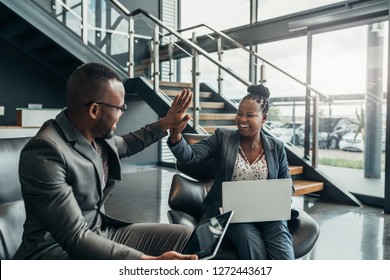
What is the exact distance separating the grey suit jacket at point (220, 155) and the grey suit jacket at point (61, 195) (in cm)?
75

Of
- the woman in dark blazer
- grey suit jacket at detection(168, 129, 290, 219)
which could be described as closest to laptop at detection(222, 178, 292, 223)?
the woman in dark blazer

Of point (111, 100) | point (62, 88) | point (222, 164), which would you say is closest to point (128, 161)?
point (62, 88)

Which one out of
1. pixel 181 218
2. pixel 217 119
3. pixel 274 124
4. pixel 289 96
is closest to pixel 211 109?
pixel 217 119

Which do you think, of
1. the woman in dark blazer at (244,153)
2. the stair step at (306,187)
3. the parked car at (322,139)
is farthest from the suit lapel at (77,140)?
the parked car at (322,139)

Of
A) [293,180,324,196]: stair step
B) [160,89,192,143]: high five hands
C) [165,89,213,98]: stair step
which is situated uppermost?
[165,89,213,98]: stair step

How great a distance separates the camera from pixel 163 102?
4.46m

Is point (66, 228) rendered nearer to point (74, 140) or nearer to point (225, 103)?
point (74, 140)

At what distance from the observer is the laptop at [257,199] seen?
5.14 ft

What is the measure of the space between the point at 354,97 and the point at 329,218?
1.67 metres

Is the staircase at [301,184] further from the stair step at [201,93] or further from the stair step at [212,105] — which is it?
the stair step at [201,93]

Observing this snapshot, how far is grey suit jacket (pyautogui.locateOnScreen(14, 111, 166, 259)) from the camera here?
100 cm

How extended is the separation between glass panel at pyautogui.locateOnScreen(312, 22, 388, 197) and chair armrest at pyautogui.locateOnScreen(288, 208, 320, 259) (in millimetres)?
2555

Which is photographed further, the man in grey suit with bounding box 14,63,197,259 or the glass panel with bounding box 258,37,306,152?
the glass panel with bounding box 258,37,306,152

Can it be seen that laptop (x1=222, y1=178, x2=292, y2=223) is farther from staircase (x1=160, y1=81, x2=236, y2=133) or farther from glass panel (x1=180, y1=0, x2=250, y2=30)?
glass panel (x1=180, y1=0, x2=250, y2=30)
